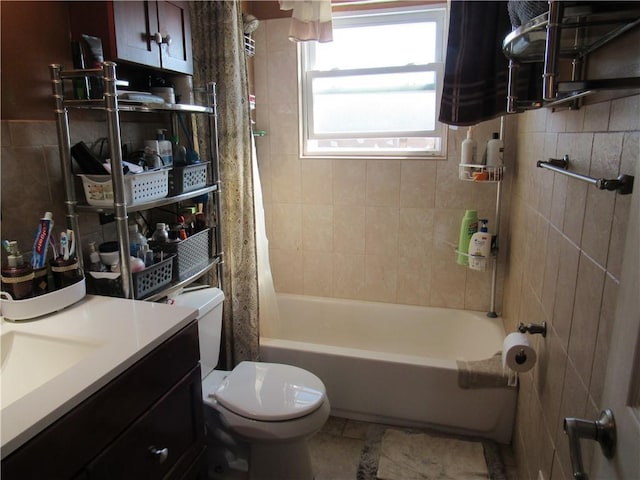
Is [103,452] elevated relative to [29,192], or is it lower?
lower

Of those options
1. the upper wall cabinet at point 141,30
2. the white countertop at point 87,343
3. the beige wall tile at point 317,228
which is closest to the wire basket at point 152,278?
the white countertop at point 87,343

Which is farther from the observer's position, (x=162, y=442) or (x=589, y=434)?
(x=162, y=442)

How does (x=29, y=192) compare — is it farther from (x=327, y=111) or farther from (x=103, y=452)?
(x=327, y=111)

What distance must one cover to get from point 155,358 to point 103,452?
0.24 metres

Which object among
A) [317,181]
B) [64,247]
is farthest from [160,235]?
[317,181]

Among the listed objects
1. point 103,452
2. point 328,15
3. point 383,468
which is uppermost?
point 328,15

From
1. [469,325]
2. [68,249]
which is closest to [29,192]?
[68,249]

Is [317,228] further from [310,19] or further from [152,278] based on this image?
[152,278]

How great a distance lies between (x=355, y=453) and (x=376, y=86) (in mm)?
1872

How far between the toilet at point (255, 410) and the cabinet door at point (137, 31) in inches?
34.8

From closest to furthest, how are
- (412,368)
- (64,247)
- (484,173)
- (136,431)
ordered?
1. (136,431)
2. (64,247)
3. (412,368)
4. (484,173)

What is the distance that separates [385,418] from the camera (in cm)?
216

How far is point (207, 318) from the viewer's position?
71.3 inches

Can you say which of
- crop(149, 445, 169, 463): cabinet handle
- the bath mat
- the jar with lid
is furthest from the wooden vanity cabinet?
the bath mat
